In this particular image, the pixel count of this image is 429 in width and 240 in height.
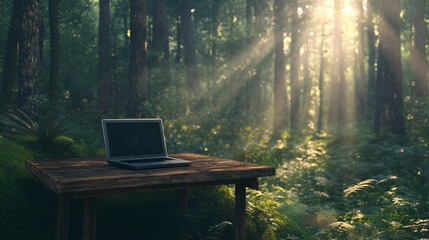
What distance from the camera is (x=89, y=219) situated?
3.44m

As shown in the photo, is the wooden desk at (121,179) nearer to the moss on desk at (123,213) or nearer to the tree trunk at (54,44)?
the moss on desk at (123,213)

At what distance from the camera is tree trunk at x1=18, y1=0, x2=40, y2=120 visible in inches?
395

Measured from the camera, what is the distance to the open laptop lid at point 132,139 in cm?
409

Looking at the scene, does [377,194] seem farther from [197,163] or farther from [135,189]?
[135,189]

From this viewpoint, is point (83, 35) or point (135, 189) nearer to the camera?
point (135, 189)

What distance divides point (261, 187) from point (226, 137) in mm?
5936

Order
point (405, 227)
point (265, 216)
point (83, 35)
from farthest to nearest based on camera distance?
point (83, 35) → point (265, 216) → point (405, 227)

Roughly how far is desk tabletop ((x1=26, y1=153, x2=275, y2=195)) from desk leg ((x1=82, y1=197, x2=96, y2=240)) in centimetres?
28

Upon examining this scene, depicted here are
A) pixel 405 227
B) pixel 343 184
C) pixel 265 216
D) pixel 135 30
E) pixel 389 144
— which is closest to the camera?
pixel 405 227

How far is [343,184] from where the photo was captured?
8.06 m

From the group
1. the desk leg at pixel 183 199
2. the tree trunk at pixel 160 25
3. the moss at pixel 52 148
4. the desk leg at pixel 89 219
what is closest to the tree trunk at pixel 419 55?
the tree trunk at pixel 160 25

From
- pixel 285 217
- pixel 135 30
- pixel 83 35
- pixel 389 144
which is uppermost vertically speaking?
pixel 83 35

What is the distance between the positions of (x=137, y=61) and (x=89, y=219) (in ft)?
32.2

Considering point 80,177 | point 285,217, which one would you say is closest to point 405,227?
point 285,217
